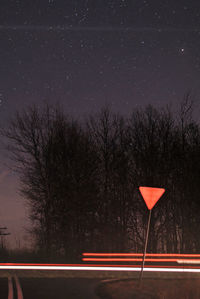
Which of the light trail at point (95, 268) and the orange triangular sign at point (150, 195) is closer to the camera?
the orange triangular sign at point (150, 195)

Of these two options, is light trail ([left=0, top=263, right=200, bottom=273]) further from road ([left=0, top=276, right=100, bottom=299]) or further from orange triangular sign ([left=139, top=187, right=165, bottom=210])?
orange triangular sign ([left=139, top=187, right=165, bottom=210])

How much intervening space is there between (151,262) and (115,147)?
16045 millimetres

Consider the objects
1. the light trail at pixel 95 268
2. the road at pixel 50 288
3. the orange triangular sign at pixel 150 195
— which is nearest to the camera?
the road at pixel 50 288

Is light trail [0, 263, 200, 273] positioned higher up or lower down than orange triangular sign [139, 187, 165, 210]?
lower down

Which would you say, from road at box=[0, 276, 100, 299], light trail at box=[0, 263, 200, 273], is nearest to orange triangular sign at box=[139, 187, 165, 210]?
road at box=[0, 276, 100, 299]

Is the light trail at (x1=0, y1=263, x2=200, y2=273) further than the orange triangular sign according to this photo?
Yes

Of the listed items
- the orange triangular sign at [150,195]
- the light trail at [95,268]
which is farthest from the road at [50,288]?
the orange triangular sign at [150,195]

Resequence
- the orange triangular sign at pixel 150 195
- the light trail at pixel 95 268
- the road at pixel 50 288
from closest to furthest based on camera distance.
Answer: the road at pixel 50 288, the orange triangular sign at pixel 150 195, the light trail at pixel 95 268

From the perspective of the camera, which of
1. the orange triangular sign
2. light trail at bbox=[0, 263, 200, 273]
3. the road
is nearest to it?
the road

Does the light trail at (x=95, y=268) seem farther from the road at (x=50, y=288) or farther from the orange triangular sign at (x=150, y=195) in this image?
the orange triangular sign at (x=150, y=195)

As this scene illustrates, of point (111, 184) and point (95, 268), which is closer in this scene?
point (95, 268)

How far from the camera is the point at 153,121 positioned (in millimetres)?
32594

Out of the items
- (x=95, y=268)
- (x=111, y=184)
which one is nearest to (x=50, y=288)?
(x=95, y=268)

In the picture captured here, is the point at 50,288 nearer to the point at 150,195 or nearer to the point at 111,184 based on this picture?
the point at 150,195
